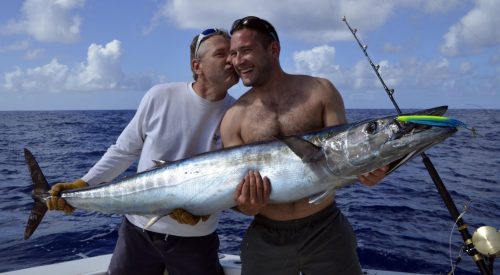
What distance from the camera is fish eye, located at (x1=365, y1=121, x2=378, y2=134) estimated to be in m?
2.46

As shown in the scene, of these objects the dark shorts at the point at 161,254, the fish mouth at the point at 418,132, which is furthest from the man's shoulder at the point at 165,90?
the fish mouth at the point at 418,132

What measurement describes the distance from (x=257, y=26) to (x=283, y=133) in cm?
76

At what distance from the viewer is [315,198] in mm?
2580

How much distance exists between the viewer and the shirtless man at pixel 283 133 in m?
2.92

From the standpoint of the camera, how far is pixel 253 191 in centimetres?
259

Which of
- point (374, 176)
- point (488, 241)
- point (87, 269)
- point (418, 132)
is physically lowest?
point (87, 269)

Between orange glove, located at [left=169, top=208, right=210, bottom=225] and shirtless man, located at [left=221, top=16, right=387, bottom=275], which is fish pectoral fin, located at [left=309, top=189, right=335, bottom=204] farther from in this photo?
orange glove, located at [left=169, top=208, right=210, bottom=225]

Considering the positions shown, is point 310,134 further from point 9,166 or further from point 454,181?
point 9,166

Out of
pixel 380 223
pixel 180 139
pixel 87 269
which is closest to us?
pixel 180 139

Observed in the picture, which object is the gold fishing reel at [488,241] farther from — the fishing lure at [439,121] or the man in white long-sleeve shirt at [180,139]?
the man in white long-sleeve shirt at [180,139]

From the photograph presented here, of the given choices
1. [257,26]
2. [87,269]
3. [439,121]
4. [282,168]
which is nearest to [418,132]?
[439,121]

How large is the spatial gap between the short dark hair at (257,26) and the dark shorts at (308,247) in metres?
1.25

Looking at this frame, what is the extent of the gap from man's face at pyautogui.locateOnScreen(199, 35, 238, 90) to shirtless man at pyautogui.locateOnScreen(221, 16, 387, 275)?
7 centimetres

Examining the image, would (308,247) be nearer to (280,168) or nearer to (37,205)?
(280,168)
